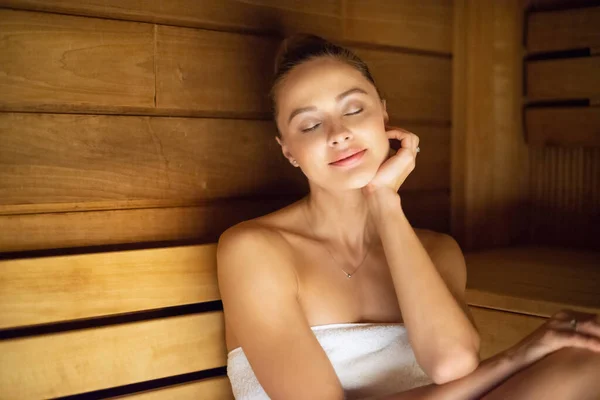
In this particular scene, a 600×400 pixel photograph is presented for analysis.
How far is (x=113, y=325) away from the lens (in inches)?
70.1

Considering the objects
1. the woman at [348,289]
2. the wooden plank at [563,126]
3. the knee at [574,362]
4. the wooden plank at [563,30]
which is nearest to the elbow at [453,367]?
the woman at [348,289]

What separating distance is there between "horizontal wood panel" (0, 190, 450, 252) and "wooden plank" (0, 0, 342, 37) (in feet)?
1.64

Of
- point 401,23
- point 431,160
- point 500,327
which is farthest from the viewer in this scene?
point 431,160

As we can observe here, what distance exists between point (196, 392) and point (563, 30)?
6.06ft

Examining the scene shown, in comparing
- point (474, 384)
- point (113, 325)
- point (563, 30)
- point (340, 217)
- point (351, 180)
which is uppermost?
Answer: point (563, 30)

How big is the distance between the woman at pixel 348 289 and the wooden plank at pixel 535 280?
0.32 metres

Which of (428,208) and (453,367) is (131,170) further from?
(428,208)

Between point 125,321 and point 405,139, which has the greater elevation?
point 405,139

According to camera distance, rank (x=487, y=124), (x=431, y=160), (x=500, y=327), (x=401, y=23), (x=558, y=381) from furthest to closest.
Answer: (x=487, y=124), (x=431, y=160), (x=401, y=23), (x=500, y=327), (x=558, y=381)

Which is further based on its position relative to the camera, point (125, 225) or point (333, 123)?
point (125, 225)

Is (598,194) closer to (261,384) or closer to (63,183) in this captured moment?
(261,384)

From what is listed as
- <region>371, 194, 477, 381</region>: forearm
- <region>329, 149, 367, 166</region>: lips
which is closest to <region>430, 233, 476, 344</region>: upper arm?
<region>371, 194, 477, 381</region>: forearm

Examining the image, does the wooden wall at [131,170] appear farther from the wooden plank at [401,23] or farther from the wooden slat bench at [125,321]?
the wooden plank at [401,23]

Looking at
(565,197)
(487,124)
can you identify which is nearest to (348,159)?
(487,124)
